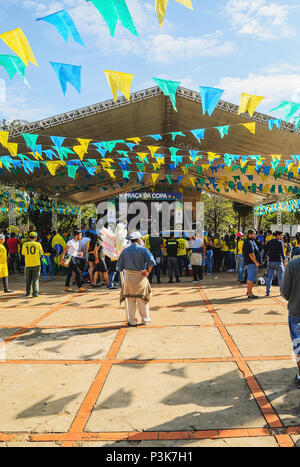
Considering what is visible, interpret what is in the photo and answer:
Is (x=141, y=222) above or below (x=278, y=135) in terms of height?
below

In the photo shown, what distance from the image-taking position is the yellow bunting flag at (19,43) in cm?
415

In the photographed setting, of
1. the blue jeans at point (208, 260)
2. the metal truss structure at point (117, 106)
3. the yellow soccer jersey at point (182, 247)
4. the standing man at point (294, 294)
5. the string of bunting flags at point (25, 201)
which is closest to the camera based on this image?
the standing man at point (294, 294)

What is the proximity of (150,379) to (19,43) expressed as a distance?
4374mm

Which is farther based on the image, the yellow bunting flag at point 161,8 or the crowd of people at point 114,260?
the crowd of people at point 114,260

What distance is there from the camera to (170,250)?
455 inches

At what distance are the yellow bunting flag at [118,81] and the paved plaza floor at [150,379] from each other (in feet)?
13.5

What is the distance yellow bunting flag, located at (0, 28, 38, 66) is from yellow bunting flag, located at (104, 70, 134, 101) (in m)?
1.64

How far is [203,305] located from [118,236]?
2570 millimetres

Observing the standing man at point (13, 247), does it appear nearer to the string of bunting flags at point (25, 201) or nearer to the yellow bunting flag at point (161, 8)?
the string of bunting flags at point (25, 201)

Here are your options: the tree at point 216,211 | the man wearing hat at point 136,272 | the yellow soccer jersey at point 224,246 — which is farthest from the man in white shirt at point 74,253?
the tree at point 216,211

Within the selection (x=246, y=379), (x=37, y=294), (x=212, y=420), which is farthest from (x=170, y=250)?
(x=212, y=420)

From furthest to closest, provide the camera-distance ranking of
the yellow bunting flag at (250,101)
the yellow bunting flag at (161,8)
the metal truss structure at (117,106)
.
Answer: the metal truss structure at (117,106) → the yellow bunting flag at (250,101) → the yellow bunting flag at (161,8)

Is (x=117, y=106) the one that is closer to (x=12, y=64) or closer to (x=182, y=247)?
(x=182, y=247)

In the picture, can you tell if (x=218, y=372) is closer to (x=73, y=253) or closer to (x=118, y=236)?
(x=118, y=236)
